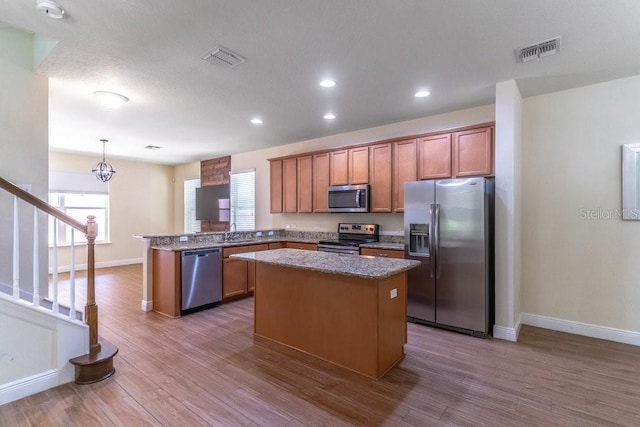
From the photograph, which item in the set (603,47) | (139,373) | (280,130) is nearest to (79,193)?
(280,130)

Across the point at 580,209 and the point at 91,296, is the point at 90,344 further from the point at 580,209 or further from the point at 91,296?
the point at 580,209

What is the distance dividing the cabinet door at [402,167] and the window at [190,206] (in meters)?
5.78

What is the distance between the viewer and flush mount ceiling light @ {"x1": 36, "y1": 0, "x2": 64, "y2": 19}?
207 centimetres

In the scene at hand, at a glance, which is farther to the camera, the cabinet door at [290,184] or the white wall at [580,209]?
the cabinet door at [290,184]

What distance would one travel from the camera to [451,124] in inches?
172

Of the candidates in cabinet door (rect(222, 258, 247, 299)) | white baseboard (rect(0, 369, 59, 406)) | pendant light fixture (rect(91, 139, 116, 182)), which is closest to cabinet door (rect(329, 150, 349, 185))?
cabinet door (rect(222, 258, 247, 299))

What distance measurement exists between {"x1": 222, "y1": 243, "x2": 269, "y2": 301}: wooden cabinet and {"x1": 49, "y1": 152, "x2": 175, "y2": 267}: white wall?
190 inches

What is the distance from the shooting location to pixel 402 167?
4.50 metres

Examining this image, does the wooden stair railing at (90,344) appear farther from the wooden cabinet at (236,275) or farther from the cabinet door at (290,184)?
the cabinet door at (290,184)

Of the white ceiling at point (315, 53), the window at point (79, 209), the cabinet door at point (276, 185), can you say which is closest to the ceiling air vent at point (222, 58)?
the white ceiling at point (315, 53)

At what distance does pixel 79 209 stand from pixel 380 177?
7.12m

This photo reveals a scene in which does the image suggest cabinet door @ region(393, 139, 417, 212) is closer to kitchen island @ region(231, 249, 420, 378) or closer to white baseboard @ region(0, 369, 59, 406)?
kitchen island @ region(231, 249, 420, 378)

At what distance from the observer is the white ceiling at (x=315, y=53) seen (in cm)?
217

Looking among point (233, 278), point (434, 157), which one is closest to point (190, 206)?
point (233, 278)
